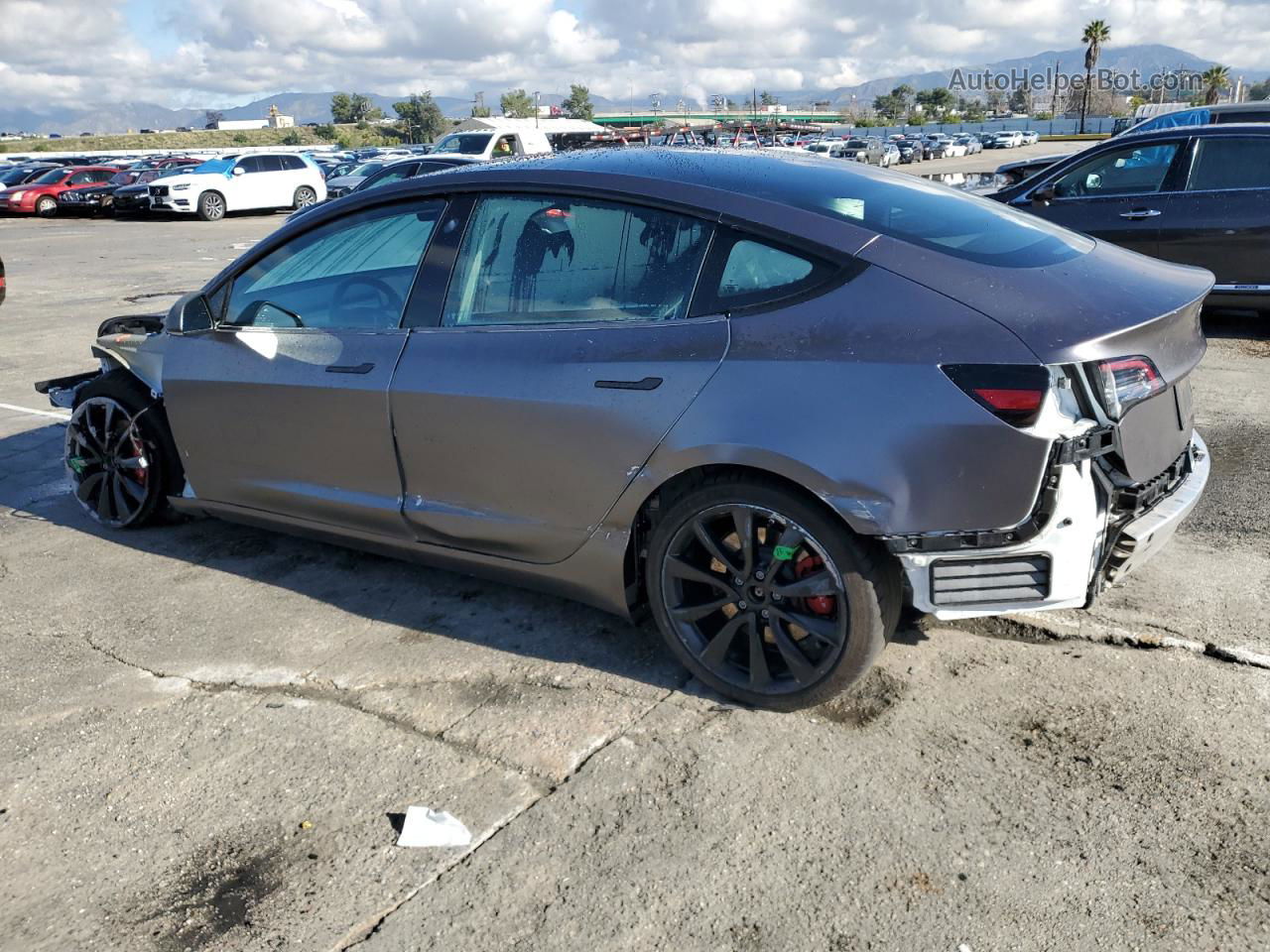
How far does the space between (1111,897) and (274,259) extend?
3.64 m

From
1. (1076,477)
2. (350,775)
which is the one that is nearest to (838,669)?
(1076,477)

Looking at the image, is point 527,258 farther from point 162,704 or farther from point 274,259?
point 162,704

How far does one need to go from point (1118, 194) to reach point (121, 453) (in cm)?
749

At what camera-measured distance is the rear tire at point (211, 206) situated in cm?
2766

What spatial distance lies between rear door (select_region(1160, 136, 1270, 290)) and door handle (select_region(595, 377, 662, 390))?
6.44 metres

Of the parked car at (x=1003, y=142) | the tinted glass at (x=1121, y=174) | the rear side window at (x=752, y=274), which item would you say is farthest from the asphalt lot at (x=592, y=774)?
the parked car at (x=1003, y=142)

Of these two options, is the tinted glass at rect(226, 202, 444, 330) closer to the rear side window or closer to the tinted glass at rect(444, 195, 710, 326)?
the tinted glass at rect(444, 195, 710, 326)

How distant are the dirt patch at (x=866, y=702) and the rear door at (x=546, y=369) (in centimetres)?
94

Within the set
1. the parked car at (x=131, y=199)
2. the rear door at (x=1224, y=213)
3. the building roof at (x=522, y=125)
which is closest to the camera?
the rear door at (x=1224, y=213)

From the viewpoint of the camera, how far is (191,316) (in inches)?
177

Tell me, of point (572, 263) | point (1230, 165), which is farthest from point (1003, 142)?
point (572, 263)

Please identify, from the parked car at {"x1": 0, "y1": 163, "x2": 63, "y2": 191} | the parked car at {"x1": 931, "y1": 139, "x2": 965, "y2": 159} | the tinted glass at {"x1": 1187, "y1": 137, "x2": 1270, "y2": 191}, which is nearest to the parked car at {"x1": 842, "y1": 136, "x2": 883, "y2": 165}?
the parked car at {"x1": 931, "y1": 139, "x2": 965, "y2": 159}

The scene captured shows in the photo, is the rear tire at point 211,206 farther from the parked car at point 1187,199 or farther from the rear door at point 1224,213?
the rear door at point 1224,213

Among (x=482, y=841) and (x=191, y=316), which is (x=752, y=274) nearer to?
(x=482, y=841)
